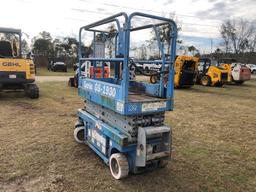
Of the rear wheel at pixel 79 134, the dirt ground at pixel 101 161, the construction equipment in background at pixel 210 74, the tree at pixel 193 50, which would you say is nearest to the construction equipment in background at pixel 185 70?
the construction equipment in background at pixel 210 74

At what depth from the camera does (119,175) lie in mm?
3164

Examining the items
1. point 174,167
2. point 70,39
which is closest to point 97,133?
point 174,167

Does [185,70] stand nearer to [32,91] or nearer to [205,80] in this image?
[205,80]

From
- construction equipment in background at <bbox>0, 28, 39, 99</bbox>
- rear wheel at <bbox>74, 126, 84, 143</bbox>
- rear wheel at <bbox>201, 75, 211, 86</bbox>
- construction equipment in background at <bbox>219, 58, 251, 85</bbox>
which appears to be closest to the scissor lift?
rear wheel at <bbox>74, 126, 84, 143</bbox>

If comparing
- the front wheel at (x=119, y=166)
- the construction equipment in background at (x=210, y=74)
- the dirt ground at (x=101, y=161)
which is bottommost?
the dirt ground at (x=101, y=161)

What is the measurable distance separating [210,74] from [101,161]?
13.0 m

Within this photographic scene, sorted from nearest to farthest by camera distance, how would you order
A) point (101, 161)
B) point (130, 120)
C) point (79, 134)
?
point (130, 120) < point (101, 161) < point (79, 134)

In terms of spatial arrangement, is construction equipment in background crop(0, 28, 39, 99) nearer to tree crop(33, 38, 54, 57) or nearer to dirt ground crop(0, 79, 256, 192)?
dirt ground crop(0, 79, 256, 192)

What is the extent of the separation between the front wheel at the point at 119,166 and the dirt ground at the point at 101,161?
0.28 ft

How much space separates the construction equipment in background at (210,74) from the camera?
1503 cm

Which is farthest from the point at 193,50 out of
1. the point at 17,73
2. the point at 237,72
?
the point at 17,73

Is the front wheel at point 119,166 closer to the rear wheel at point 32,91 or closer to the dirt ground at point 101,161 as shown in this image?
the dirt ground at point 101,161

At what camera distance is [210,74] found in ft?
50.4

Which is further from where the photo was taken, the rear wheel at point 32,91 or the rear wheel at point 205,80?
the rear wheel at point 205,80
